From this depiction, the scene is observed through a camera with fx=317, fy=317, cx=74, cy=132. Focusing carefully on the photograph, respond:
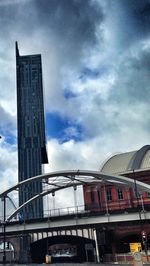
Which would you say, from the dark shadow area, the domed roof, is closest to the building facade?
the domed roof

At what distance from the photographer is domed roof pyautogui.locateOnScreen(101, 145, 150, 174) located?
80.1 m

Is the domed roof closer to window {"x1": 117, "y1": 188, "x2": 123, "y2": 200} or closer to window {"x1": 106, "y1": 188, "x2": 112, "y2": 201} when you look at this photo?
window {"x1": 117, "y1": 188, "x2": 123, "y2": 200}

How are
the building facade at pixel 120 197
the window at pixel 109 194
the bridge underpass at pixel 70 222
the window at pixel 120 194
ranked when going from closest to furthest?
the bridge underpass at pixel 70 222, the building facade at pixel 120 197, the window at pixel 120 194, the window at pixel 109 194

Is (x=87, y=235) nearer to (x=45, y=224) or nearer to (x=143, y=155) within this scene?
(x=45, y=224)

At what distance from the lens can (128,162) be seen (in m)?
84.7

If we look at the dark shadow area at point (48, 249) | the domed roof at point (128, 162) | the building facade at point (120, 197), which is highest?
the domed roof at point (128, 162)

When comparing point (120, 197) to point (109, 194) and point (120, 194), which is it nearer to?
point (120, 194)

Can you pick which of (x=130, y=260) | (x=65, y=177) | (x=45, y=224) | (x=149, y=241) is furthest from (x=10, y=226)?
(x=149, y=241)

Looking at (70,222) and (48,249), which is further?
(48,249)

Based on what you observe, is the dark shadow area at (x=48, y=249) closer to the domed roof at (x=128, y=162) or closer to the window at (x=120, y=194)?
the window at (x=120, y=194)

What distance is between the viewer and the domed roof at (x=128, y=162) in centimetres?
8012

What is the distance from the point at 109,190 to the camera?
79.7 metres

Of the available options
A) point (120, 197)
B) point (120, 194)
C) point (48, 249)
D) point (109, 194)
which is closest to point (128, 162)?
point (120, 194)

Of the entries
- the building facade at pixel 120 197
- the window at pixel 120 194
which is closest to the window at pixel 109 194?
the building facade at pixel 120 197
